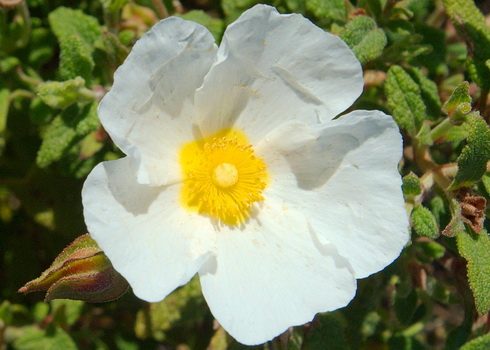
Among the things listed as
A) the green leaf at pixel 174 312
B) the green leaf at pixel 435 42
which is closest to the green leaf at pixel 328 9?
the green leaf at pixel 435 42

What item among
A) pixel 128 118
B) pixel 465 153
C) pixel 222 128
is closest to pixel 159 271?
pixel 128 118

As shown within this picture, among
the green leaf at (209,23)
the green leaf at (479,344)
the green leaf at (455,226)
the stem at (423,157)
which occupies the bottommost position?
the green leaf at (479,344)

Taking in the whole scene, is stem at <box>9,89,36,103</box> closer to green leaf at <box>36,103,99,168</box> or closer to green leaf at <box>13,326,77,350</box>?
green leaf at <box>36,103,99,168</box>

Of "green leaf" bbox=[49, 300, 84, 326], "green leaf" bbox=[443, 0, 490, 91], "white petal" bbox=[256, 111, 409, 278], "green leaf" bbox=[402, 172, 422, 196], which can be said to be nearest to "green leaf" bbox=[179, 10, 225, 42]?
"white petal" bbox=[256, 111, 409, 278]

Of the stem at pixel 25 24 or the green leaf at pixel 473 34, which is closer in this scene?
the green leaf at pixel 473 34

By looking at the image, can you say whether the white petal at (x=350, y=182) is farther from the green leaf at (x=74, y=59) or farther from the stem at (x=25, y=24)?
the stem at (x=25, y=24)
